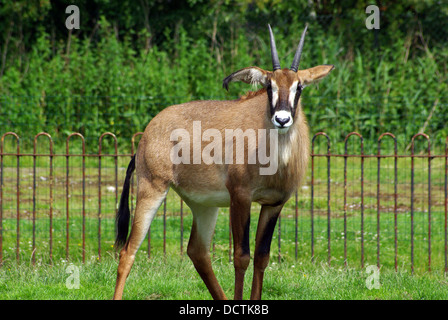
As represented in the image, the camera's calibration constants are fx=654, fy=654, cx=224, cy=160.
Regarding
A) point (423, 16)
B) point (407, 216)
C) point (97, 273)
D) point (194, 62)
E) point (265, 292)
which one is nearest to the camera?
point (265, 292)

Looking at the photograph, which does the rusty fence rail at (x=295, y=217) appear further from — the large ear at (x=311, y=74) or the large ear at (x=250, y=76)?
the large ear at (x=250, y=76)

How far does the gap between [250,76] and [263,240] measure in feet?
4.48

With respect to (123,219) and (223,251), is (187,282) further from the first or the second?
(223,251)

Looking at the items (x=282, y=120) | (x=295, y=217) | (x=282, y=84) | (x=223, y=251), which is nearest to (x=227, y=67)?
(x=295, y=217)

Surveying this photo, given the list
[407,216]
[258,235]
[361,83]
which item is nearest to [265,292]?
[258,235]

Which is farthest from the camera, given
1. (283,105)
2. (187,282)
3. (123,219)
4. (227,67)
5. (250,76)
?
(227,67)

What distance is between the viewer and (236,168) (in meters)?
5.28

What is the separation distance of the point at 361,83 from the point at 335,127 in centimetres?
127

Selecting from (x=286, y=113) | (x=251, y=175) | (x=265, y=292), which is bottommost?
(x=265, y=292)

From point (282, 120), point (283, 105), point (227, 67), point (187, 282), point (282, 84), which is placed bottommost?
point (187, 282)

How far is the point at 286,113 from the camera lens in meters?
4.72

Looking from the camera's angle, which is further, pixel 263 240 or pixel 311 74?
pixel 263 240

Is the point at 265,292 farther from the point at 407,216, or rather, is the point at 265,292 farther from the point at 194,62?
the point at 194,62
